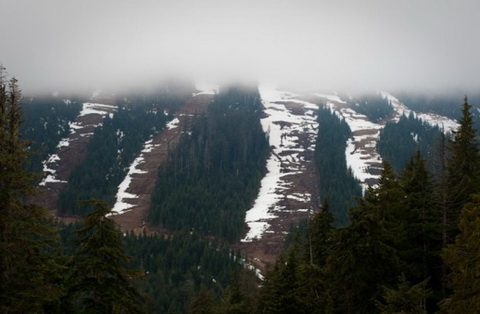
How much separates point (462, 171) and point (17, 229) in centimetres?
2849

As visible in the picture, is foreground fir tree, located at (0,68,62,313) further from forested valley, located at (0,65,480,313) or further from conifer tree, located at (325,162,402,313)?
conifer tree, located at (325,162,402,313)

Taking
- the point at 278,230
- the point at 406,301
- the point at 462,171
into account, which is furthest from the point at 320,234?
the point at 278,230

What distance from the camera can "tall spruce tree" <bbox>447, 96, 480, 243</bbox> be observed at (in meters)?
28.5

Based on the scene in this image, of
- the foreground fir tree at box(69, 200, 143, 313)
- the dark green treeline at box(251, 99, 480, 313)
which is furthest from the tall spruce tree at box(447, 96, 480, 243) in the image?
the foreground fir tree at box(69, 200, 143, 313)

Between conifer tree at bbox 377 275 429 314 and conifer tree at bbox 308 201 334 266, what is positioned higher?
conifer tree at bbox 377 275 429 314

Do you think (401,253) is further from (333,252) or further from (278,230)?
(278,230)

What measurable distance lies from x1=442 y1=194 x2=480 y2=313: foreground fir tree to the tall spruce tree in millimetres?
10173

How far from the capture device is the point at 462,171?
3094cm

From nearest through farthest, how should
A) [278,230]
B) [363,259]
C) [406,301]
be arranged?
[406,301], [363,259], [278,230]

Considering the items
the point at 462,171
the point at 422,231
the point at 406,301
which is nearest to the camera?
the point at 406,301

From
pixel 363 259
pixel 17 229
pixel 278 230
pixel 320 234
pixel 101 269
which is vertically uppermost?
pixel 17 229

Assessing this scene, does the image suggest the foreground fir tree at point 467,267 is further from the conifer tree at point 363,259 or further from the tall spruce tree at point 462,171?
the tall spruce tree at point 462,171

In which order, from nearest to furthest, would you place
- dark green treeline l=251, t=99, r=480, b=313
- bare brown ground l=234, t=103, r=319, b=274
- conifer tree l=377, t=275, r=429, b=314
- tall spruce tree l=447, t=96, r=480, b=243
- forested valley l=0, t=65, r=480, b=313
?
forested valley l=0, t=65, r=480, b=313 → conifer tree l=377, t=275, r=429, b=314 → dark green treeline l=251, t=99, r=480, b=313 → tall spruce tree l=447, t=96, r=480, b=243 → bare brown ground l=234, t=103, r=319, b=274

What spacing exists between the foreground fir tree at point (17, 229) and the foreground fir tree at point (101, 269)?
58.4 inches
